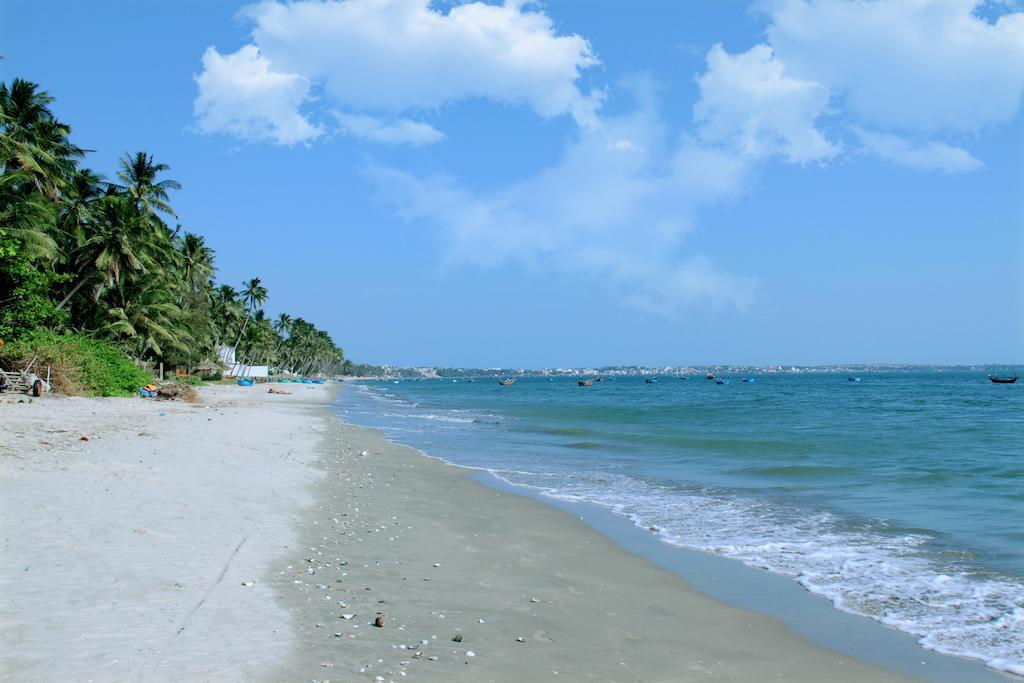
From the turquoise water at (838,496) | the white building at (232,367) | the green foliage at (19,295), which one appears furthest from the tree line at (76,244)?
the white building at (232,367)

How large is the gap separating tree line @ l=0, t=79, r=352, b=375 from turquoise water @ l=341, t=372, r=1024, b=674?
609 inches

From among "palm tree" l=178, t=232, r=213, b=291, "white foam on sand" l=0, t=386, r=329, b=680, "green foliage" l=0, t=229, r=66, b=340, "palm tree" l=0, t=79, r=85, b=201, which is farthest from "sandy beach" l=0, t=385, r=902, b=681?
"palm tree" l=178, t=232, r=213, b=291

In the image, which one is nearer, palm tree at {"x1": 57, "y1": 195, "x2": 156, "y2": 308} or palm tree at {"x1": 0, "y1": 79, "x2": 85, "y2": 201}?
palm tree at {"x1": 0, "y1": 79, "x2": 85, "y2": 201}

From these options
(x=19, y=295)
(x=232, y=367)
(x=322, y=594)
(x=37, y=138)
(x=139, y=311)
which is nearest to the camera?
(x=322, y=594)

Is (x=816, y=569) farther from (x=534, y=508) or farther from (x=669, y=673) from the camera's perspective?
(x=534, y=508)

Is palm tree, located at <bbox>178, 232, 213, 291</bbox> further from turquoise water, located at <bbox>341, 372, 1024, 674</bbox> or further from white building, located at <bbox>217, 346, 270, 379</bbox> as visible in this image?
turquoise water, located at <bbox>341, 372, 1024, 674</bbox>

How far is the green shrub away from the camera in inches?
1049

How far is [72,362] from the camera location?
28547mm

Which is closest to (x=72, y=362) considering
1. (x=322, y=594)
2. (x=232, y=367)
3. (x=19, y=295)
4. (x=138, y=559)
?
(x=19, y=295)

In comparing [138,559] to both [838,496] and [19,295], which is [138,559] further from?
[19,295]

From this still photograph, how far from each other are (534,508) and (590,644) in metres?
6.65

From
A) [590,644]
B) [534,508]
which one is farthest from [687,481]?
[590,644]

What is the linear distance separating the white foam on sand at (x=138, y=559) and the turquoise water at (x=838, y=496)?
5985mm

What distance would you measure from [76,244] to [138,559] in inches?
1529
